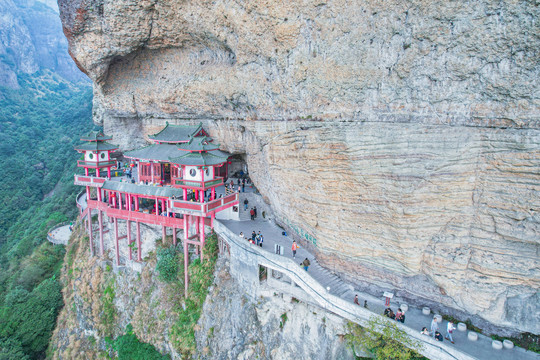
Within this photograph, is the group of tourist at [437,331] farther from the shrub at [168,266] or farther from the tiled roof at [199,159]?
the shrub at [168,266]

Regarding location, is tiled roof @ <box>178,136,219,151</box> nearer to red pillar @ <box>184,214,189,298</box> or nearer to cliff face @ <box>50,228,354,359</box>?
red pillar @ <box>184,214,189,298</box>

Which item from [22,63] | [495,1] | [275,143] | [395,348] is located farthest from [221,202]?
[22,63]

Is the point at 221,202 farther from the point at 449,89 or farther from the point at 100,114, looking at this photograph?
the point at 100,114

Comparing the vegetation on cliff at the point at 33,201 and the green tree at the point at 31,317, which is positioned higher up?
the vegetation on cliff at the point at 33,201

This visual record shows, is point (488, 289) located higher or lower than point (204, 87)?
lower

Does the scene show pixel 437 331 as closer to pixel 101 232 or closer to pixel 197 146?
pixel 197 146

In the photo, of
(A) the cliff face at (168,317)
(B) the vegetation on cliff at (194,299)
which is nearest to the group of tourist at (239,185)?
(B) the vegetation on cliff at (194,299)

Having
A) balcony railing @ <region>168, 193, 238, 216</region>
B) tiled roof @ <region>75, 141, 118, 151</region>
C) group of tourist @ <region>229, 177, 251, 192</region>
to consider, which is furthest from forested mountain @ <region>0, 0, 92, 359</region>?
group of tourist @ <region>229, 177, 251, 192</region>
